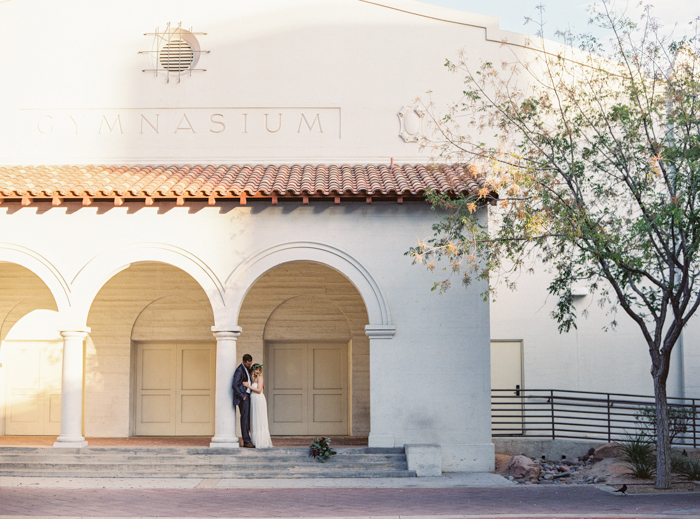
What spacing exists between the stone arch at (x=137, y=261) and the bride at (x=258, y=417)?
4.85 ft

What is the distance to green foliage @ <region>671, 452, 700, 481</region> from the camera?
11.9 m

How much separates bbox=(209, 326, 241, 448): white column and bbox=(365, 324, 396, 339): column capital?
2.42m

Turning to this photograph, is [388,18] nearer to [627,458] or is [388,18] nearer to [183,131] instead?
[183,131]

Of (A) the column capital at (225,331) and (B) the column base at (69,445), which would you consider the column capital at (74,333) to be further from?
(A) the column capital at (225,331)

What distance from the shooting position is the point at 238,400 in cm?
1305

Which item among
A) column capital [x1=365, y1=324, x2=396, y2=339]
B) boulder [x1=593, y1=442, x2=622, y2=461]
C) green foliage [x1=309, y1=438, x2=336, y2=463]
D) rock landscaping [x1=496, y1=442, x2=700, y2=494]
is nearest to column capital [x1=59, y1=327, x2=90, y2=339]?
green foliage [x1=309, y1=438, x2=336, y2=463]

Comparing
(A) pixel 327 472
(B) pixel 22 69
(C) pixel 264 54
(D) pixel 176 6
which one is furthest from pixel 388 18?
(A) pixel 327 472

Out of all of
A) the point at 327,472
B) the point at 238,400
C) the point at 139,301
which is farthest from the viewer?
the point at 139,301

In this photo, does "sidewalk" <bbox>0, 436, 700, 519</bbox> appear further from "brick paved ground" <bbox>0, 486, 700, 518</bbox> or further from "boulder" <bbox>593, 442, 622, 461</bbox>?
"boulder" <bbox>593, 442, 622, 461</bbox>

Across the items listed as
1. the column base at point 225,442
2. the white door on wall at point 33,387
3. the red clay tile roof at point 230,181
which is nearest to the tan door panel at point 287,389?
the column base at point 225,442

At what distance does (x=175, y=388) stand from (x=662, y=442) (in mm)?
10035

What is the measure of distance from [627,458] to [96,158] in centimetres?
1240

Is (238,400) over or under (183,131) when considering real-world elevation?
under

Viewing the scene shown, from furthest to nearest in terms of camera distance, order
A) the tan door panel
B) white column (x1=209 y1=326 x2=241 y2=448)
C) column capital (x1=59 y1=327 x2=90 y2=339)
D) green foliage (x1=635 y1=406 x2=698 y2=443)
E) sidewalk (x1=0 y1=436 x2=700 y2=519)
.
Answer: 1. the tan door panel
2. green foliage (x1=635 y1=406 x2=698 y2=443)
3. column capital (x1=59 y1=327 x2=90 y2=339)
4. white column (x1=209 y1=326 x2=241 y2=448)
5. sidewalk (x1=0 y1=436 x2=700 y2=519)
